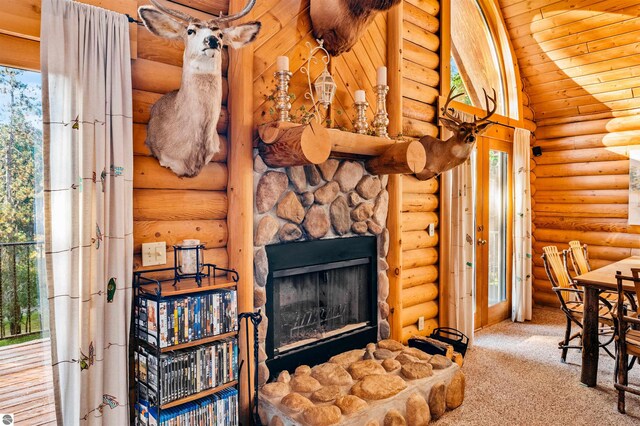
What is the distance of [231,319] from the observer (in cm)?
214

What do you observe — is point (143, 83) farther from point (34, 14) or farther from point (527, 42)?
point (527, 42)

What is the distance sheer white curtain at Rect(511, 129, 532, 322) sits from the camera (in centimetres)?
527

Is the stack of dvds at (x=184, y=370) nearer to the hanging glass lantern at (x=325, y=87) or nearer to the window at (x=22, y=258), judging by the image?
the window at (x=22, y=258)

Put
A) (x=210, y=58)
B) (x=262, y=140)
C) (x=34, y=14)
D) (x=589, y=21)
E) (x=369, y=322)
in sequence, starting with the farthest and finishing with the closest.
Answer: (x=589, y=21)
(x=369, y=322)
(x=262, y=140)
(x=210, y=58)
(x=34, y=14)

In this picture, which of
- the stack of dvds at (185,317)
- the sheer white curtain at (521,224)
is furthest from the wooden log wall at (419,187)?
the stack of dvds at (185,317)

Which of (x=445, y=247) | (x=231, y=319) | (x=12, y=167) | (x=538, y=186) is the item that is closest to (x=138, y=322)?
(x=231, y=319)

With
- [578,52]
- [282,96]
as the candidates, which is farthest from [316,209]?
[578,52]

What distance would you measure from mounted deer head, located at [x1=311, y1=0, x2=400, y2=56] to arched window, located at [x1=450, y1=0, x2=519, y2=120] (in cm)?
211

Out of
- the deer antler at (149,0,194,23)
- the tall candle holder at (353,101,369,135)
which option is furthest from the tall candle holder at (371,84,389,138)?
the deer antler at (149,0,194,23)

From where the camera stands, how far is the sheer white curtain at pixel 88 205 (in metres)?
1.81

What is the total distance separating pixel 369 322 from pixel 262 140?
181cm

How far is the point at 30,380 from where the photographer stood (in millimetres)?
1855

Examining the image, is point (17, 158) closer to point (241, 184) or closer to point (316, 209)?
point (241, 184)

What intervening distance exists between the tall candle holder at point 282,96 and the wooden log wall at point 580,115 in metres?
3.89
